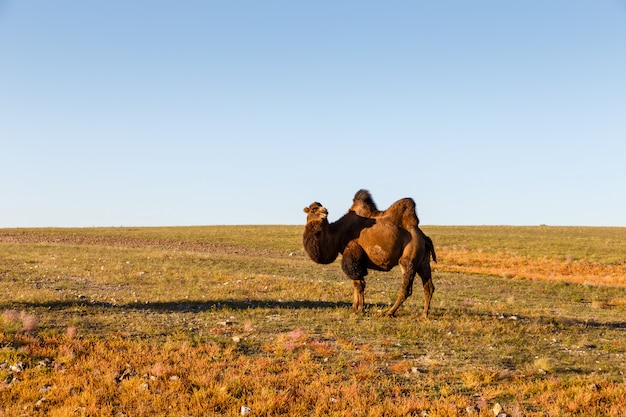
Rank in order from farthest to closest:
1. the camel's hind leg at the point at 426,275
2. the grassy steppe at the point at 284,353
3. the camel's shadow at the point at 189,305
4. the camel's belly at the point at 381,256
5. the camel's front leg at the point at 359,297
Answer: the camel's shadow at the point at 189,305 → the camel's front leg at the point at 359,297 → the camel's hind leg at the point at 426,275 → the camel's belly at the point at 381,256 → the grassy steppe at the point at 284,353

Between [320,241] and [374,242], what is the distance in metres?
1.61

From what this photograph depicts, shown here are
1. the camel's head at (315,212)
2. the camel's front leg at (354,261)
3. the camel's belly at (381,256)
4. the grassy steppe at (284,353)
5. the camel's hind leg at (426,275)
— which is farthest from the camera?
the camel's head at (315,212)

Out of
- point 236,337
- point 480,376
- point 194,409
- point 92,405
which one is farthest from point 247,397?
point 480,376

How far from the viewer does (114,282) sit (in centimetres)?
2292

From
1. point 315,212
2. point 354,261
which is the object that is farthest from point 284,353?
point 315,212

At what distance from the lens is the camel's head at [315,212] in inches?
586

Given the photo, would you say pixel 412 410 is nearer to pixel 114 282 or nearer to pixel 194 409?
pixel 194 409

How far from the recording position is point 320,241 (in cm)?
1493

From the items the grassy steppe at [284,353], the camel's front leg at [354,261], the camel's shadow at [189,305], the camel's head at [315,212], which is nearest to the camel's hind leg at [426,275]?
the grassy steppe at [284,353]

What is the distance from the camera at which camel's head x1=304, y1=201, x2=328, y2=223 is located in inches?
586

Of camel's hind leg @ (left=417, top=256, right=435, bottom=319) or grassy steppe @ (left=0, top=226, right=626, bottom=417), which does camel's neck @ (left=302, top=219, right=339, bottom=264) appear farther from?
camel's hind leg @ (left=417, top=256, right=435, bottom=319)

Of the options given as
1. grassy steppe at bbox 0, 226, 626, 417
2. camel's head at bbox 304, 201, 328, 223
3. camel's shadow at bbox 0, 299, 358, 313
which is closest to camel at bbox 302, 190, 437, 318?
camel's head at bbox 304, 201, 328, 223

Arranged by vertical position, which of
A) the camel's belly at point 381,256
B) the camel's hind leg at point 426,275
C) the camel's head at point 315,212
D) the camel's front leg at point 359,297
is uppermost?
the camel's head at point 315,212

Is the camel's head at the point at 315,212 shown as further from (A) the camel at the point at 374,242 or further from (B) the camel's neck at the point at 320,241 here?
(B) the camel's neck at the point at 320,241
